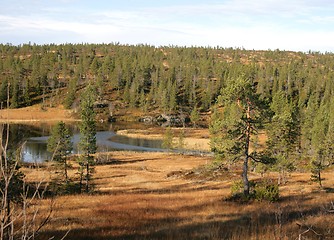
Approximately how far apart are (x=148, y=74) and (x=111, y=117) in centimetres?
5135

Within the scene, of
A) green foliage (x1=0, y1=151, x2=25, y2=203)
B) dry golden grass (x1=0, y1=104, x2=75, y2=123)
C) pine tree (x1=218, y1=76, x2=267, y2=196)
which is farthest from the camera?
dry golden grass (x1=0, y1=104, x2=75, y2=123)

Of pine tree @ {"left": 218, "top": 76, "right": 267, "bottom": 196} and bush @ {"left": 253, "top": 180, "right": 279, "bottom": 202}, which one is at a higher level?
pine tree @ {"left": 218, "top": 76, "right": 267, "bottom": 196}

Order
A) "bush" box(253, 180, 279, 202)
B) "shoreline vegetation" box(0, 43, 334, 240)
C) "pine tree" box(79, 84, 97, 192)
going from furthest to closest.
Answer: "pine tree" box(79, 84, 97, 192), "bush" box(253, 180, 279, 202), "shoreline vegetation" box(0, 43, 334, 240)

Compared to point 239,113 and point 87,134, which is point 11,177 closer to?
point 239,113

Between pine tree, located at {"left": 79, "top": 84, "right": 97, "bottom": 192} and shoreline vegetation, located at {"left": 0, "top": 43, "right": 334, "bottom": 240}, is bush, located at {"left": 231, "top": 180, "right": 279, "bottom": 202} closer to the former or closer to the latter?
shoreline vegetation, located at {"left": 0, "top": 43, "right": 334, "bottom": 240}

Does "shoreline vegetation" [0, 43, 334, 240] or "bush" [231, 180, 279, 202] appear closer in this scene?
"shoreline vegetation" [0, 43, 334, 240]

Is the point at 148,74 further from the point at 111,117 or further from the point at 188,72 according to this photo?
the point at 111,117

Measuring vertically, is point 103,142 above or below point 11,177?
below

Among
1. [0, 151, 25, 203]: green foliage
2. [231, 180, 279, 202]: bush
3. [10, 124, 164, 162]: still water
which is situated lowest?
[10, 124, 164, 162]: still water

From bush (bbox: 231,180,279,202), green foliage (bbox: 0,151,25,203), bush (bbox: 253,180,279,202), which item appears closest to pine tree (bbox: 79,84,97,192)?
bush (bbox: 231,180,279,202)

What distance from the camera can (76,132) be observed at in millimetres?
106312

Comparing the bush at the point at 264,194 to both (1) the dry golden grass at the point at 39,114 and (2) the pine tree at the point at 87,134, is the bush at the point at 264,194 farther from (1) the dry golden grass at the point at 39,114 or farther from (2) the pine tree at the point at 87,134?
(1) the dry golden grass at the point at 39,114

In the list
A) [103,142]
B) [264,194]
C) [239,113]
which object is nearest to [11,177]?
→ [264,194]

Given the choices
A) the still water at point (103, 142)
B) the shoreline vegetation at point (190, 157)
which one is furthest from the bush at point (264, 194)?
the still water at point (103, 142)
